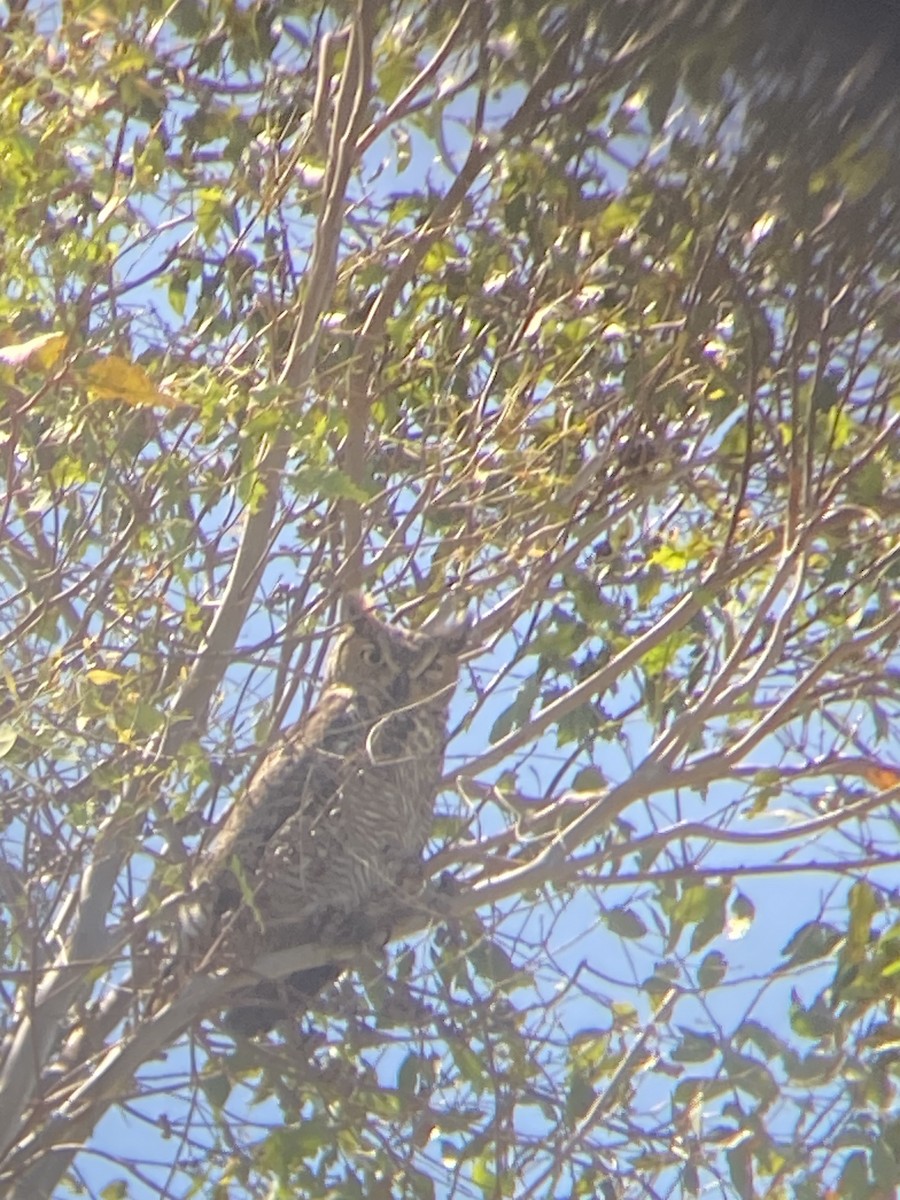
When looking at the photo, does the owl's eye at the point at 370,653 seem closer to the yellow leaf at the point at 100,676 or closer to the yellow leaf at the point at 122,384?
the yellow leaf at the point at 100,676

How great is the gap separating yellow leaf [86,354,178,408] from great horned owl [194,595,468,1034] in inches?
17.0

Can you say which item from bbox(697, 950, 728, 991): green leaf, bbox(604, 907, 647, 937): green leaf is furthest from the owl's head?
bbox(697, 950, 728, 991): green leaf

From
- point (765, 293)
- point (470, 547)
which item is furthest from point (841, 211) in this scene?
point (470, 547)

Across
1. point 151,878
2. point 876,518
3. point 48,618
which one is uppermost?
point 876,518

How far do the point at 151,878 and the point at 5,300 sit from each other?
0.65 meters

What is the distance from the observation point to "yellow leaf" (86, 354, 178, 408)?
4.23 feet

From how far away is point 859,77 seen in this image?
3.38 ft

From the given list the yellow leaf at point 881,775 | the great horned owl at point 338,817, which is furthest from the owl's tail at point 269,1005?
the yellow leaf at point 881,775

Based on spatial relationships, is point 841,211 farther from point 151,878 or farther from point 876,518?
point 151,878

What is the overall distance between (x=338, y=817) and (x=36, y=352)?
653 mm

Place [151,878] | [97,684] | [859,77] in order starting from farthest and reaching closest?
[151,878] → [97,684] → [859,77]

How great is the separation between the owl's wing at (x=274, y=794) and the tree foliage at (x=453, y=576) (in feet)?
0.09

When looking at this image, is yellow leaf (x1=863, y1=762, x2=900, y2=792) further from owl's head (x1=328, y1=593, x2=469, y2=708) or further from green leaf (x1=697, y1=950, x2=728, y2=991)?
owl's head (x1=328, y1=593, x2=469, y2=708)

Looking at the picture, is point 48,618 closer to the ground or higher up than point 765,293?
closer to the ground
